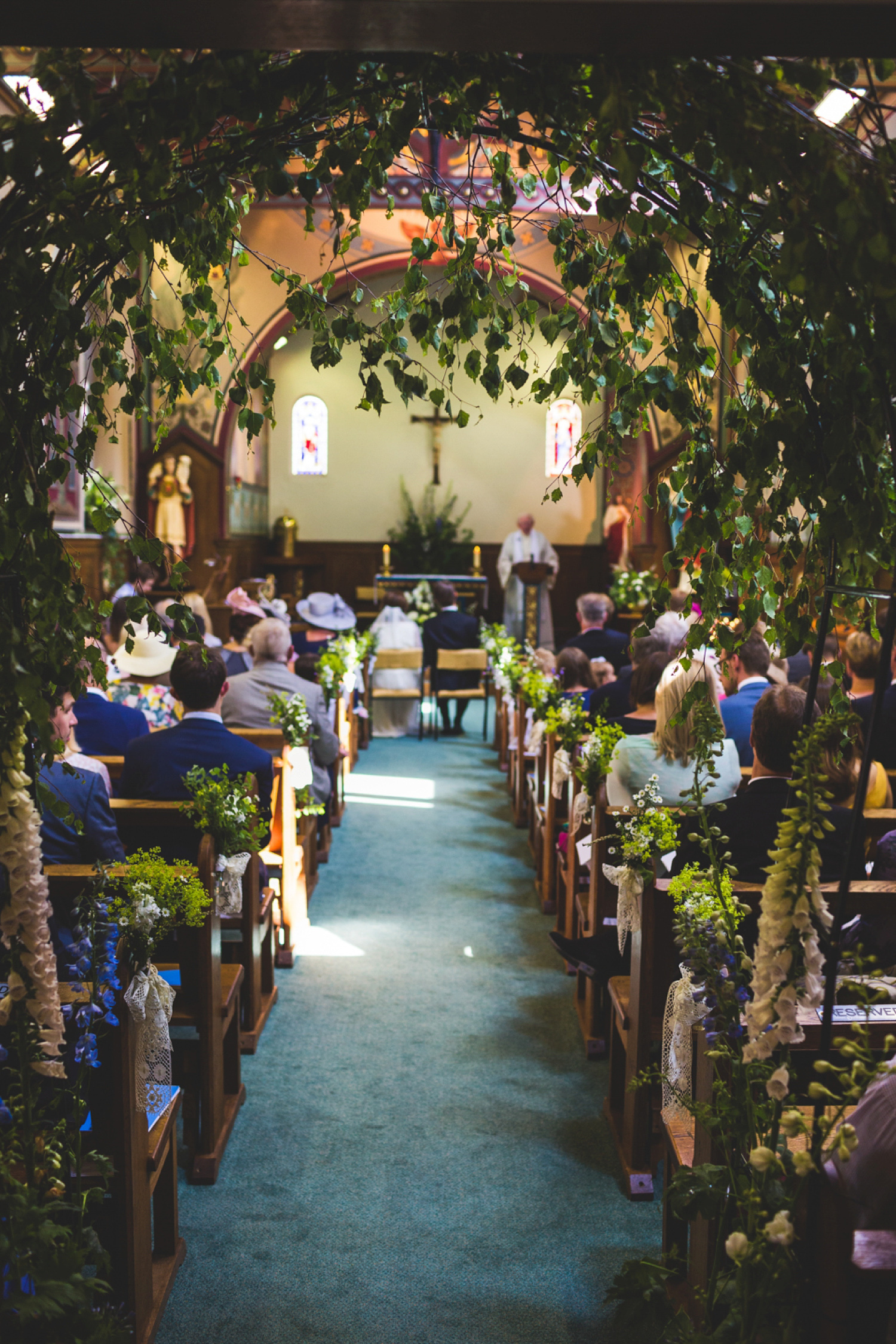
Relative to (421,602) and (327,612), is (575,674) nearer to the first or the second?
(327,612)

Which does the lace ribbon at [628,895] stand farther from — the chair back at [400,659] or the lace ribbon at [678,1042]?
the chair back at [400,659]

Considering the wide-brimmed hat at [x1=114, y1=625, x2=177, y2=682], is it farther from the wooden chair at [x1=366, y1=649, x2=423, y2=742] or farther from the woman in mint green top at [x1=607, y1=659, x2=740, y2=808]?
the wooden chair at [x1=366, y1=649, x2=423, y2=742]

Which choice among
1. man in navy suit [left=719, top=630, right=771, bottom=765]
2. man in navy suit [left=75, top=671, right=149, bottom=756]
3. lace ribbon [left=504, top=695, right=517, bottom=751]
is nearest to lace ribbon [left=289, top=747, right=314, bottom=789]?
man in navy suit [left=75, top=671, right=149, bottom=756]

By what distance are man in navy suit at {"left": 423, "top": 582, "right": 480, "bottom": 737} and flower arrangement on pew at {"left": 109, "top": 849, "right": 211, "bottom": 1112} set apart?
7316 mm

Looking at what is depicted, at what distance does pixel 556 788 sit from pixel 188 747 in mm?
1967

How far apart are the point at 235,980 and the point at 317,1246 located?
2.77ft

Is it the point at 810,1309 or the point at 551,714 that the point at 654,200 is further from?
the point at 551,714

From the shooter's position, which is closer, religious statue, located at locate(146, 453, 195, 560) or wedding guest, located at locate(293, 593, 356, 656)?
wedding guest, located at locate(293, 593, 356, 656)

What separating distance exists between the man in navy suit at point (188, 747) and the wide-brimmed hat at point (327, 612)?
6.52 m

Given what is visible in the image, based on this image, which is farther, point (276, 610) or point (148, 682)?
point (276, 610)

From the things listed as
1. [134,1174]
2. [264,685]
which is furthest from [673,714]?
[264,685]

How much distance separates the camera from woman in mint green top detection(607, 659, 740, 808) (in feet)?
11.0

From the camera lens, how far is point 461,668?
9.50 metres

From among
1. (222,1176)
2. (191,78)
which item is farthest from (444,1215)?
(191,78)
